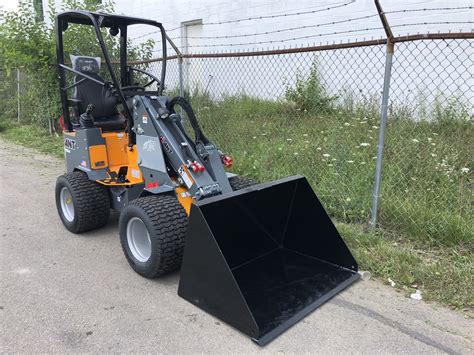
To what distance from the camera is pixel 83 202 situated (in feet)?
13.2

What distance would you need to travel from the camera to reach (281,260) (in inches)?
138

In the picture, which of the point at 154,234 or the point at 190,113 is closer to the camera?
the point at 154,234

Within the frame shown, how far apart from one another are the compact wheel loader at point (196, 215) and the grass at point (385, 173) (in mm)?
608

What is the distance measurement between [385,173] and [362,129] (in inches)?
52.4

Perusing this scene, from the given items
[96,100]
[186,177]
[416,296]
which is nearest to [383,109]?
[416,296]

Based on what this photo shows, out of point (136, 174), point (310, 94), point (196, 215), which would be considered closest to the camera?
point (196, 215)

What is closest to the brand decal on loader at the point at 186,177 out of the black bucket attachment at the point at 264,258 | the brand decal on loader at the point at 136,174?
the black bucket attachment at the point at 264,258

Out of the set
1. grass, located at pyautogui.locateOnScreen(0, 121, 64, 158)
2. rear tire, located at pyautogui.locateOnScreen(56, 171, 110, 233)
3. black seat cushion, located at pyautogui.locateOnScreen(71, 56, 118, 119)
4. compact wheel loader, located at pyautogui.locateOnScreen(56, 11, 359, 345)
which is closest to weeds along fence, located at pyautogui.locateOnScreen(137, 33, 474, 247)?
compact wheel loader, located at pyautogui.locateOnScreen(56, 11, 359, 345)

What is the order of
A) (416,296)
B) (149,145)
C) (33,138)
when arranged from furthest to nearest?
(33,138)
(149,145)
(416,296)

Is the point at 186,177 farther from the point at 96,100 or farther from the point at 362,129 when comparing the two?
the point at 362,129

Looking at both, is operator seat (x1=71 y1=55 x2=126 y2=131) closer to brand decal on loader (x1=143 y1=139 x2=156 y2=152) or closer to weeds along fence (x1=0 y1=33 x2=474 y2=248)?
brand decal on loader (x1=143 y1=139 x2=156 y2=152)

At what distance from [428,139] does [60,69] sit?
4216 mm

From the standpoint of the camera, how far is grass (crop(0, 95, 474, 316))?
3.39 meters

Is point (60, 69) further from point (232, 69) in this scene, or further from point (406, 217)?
point (232, 69)
